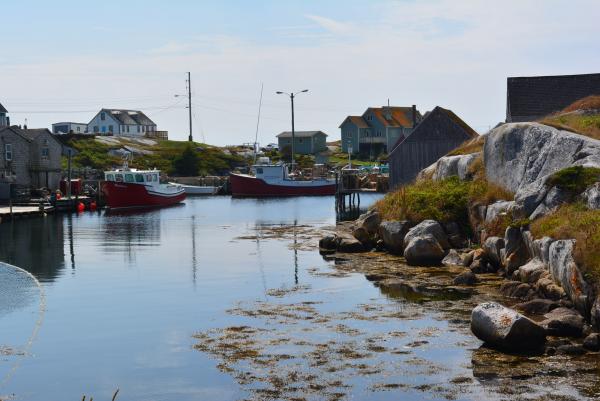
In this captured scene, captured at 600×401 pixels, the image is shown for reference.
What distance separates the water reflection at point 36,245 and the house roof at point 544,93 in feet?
94.7

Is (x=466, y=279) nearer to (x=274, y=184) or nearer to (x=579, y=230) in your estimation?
(x=579, y=230)

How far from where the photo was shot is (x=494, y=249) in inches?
1258

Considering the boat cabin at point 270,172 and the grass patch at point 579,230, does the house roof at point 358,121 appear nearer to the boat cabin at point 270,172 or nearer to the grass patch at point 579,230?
the boat cabin at point 270,172

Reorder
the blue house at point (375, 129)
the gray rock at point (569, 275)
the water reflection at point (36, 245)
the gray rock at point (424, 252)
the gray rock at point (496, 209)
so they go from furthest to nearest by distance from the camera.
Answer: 1. the blue house at point (375, 129)
2. the water reflection at point (36, 245)
3. the gray rock at point (424, 252)
4. the gray rock at point (496, 209)
5. the gray rock at point (569, 275)

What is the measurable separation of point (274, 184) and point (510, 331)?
261ft

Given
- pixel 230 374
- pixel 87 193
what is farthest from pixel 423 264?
pixel 87 193

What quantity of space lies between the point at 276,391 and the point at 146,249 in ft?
95.5

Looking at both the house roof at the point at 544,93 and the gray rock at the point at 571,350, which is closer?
the gray rock at the point at 571,350

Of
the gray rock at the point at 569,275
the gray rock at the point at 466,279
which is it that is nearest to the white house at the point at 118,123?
the gray rock at the point at 466,279

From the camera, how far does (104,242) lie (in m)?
50.3

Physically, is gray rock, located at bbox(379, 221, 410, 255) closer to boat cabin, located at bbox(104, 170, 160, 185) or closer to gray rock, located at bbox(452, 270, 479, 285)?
gray rock, located at bbox(452, 270, 479, 285)

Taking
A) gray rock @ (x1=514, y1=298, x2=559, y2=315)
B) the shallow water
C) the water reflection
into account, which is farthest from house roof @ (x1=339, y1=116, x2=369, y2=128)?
gray rock @ (x1=514, y1=298, x2=559, y2=315)

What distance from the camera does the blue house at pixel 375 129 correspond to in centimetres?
12912

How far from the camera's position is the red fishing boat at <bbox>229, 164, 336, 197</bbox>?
99750 millimetres
